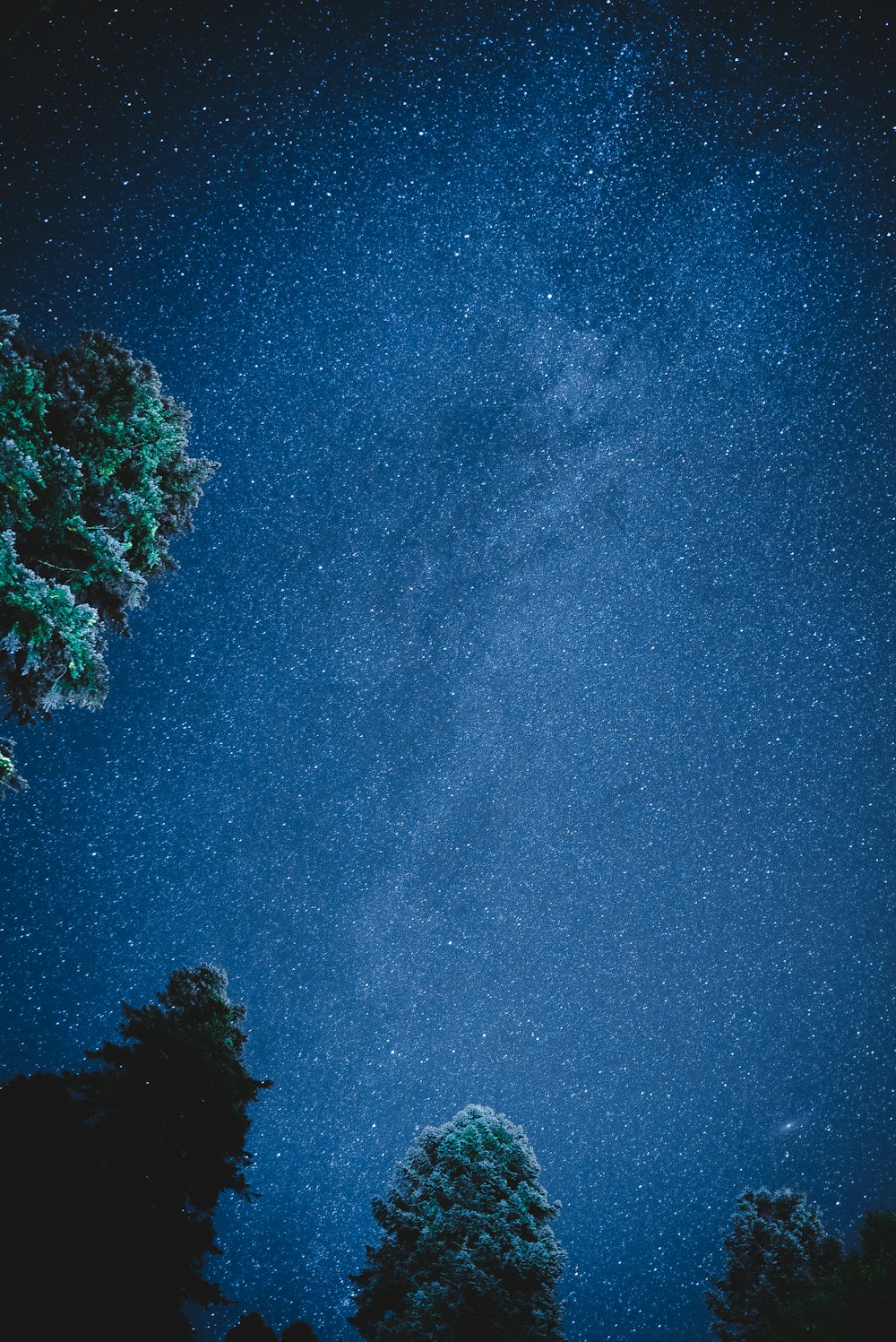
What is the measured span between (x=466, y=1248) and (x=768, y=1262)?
32.6 ft

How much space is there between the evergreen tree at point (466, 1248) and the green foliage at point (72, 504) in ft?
35.1

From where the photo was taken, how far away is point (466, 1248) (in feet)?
33.2

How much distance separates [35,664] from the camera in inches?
216

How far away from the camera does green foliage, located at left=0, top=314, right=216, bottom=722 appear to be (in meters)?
5.03

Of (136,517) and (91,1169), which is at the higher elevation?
(136,517)

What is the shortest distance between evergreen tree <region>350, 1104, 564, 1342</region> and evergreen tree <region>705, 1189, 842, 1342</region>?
24.1 feet

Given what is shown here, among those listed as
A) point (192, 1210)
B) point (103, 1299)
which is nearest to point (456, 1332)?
point (192, 1210)

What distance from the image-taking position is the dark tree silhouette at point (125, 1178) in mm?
6926

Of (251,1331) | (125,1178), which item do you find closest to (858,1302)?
(251,1331)

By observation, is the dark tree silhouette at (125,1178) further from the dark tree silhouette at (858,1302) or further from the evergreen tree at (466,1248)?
the dark tree silhouette at (858,1302)

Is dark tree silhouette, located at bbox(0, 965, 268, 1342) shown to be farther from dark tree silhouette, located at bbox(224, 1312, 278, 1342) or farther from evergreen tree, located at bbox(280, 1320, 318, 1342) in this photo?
evergreen tree, located at bbox(280, 1320, 318, 1342)

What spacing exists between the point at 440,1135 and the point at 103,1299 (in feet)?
22.0

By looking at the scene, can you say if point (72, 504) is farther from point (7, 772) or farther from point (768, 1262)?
point (768, 1262)

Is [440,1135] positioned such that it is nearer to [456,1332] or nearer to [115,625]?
[456,1332]
